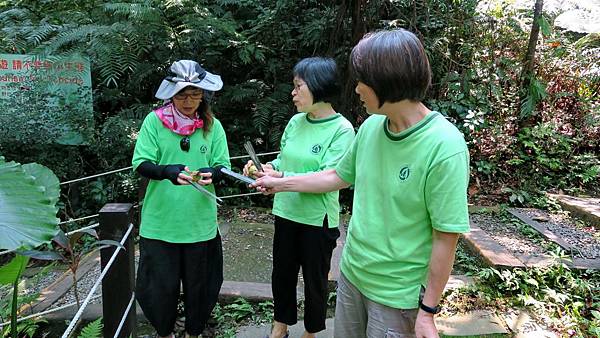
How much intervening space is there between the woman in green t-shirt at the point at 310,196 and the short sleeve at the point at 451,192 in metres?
0.78

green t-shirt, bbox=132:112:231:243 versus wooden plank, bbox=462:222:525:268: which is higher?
green t-shirt, bbox=132:112:231:243

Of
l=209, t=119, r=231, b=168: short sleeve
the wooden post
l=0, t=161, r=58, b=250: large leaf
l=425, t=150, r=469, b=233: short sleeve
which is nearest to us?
l=0, t=161, r=58, b=250: large leaf

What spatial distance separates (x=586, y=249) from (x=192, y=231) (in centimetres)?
278

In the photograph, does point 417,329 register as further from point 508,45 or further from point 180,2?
point 508,45

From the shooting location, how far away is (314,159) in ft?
6.26

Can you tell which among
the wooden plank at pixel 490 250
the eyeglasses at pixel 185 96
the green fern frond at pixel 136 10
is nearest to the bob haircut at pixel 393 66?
the eyeglasses at pixel 185 96

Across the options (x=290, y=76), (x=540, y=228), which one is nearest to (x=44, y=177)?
(x=540, y=228)

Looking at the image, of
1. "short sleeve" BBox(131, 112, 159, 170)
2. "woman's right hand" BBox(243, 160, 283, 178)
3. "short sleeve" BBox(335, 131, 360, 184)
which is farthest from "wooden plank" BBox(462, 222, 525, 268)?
"short sleeve" BBox(131, 112, 159, 170)

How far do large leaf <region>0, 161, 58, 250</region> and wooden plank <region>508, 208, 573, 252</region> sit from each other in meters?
3.28

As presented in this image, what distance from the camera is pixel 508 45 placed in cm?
538

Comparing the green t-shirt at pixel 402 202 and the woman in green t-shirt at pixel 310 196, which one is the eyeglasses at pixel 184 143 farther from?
the green t-shirt at pixel 402 202

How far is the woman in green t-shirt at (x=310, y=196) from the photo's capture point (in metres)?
1.91

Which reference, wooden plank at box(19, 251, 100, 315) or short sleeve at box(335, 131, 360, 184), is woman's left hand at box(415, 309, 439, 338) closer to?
short sleeve at box(335, 131, 360, 184)

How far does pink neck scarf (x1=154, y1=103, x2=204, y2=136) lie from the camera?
1.90 metres
